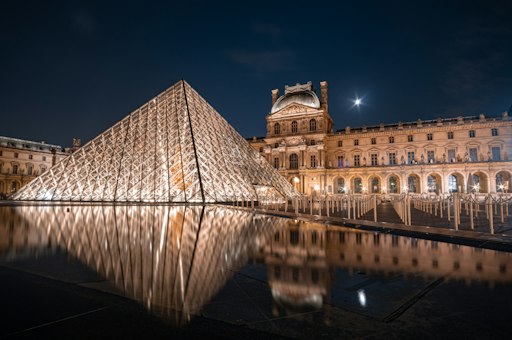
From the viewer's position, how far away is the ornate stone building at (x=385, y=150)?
1321 inches

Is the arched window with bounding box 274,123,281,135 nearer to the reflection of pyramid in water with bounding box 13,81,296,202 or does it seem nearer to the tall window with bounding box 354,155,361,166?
the tall window with bounding box 354,155,361,166

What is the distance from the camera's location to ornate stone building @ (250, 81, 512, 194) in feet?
110

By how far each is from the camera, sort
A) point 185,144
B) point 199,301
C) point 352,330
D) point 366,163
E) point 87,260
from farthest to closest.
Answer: point 366,163 < point 185,144 < point 87,260 < point 199,301 < point 352,330

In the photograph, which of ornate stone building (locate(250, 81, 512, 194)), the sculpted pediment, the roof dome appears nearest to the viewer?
ornate stone building (locate(250, 81, 512, 194))

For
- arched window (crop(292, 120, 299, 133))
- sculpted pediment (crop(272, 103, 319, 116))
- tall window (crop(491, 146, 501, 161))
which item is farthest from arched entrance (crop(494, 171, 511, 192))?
arched window (crop(292, 120, 299, 133))

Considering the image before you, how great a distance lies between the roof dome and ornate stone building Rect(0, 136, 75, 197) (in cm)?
3785

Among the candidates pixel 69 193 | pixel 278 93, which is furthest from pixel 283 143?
pixel 69 193

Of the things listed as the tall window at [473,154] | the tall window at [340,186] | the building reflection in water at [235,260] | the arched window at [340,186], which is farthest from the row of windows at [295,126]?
the building reflection in water at [235,260]

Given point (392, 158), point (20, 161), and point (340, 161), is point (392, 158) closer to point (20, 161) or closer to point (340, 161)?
point (340, 161)

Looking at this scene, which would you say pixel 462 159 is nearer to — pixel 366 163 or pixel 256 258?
pixel 366 163

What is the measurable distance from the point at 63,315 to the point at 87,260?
1.81m

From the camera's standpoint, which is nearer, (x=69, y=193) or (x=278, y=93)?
(x=69, y=193)

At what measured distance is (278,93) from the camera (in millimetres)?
46781

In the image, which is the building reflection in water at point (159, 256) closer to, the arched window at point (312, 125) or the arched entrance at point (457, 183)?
the arched window at point (312, 125)
